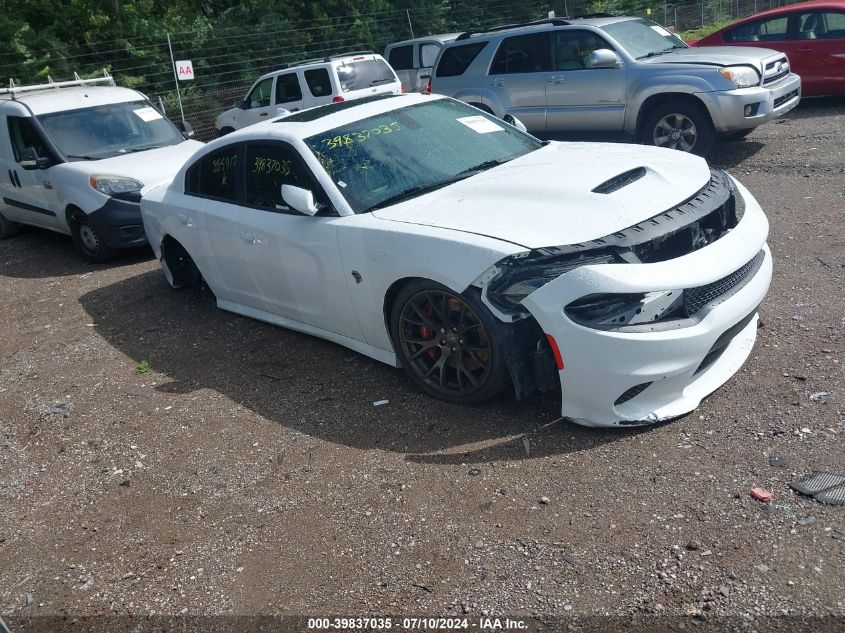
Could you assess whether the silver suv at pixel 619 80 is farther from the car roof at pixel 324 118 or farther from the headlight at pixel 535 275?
the headlight at pixel 535 275

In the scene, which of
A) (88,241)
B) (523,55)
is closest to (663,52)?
(523,55)

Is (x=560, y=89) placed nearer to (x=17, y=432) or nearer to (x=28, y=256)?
(x=28, y=256)

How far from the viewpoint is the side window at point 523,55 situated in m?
10.6

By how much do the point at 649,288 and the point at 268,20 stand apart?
19539 mm

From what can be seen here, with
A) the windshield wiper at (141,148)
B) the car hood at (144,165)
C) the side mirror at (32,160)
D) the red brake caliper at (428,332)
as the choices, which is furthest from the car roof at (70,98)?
the red brake caliper at (428,332)

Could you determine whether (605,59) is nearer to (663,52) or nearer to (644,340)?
(663,52)

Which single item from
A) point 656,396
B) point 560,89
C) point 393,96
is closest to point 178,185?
point 393,96

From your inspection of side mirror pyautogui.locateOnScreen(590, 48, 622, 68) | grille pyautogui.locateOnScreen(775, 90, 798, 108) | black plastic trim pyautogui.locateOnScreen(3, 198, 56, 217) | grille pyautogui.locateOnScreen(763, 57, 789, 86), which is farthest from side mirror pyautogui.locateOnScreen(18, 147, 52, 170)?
grille pyautogui.locateOnScreen(775, 90, 798, 108)

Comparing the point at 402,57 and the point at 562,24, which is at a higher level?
the point at 562,24

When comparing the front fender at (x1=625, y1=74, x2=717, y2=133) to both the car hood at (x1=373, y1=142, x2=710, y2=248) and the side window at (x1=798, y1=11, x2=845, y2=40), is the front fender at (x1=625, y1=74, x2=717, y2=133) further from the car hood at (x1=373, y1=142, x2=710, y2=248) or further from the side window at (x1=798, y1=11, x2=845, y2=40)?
the car hood at (x1=373, y1=142, x2=710, y2=248)

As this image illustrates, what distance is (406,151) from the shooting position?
526cm

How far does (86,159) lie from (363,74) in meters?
6.41

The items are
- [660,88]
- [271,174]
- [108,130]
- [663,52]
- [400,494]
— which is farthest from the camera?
[663,52]

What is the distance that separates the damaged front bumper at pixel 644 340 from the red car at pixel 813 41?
30.6 ft
